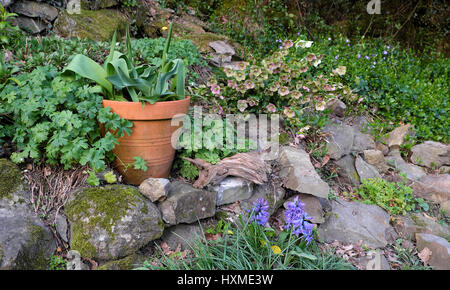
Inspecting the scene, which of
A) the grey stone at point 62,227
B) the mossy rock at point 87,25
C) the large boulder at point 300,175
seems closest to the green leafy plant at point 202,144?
the large boulder at point 300,175

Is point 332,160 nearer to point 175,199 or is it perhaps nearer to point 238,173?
point 238,173

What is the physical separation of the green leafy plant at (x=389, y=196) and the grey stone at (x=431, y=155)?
780 millimetres

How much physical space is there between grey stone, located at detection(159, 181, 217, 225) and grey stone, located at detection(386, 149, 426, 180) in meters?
2.27

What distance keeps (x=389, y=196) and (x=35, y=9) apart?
419 cm

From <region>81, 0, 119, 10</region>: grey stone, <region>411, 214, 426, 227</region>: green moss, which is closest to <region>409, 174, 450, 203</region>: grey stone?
<region>411, 214, 426, 227</region>: green moss

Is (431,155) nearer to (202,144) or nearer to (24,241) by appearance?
(202,144)

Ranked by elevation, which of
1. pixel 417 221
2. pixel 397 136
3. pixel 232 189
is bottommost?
pixel 417 221

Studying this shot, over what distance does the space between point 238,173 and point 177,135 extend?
515 mm

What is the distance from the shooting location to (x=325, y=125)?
130 inches

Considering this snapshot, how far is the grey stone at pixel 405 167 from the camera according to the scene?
3310 mm

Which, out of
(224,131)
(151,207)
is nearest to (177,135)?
(224,131)

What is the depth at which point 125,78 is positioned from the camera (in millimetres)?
1960

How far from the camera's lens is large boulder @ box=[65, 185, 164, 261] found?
1.76 m

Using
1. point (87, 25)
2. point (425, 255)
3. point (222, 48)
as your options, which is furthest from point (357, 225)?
point (87, 25)
